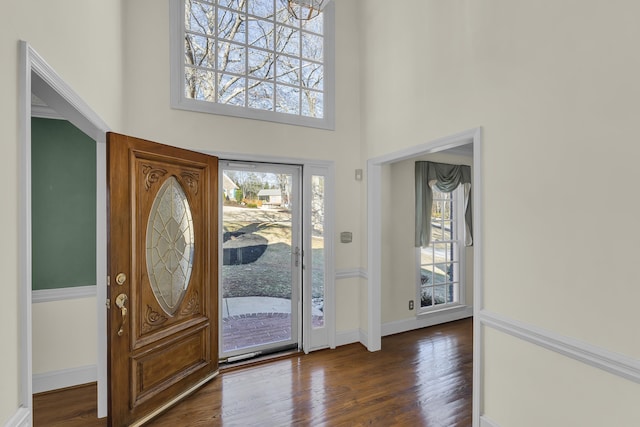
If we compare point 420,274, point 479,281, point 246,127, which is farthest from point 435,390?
point 246,127

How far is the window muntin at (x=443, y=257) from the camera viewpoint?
4258mm

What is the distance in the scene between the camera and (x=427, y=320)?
13.6 ft

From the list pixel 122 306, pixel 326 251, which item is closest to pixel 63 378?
pixel 122 306

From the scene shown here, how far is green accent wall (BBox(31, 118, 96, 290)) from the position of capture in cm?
255

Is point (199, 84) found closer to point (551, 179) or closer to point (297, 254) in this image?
point (297, 254)

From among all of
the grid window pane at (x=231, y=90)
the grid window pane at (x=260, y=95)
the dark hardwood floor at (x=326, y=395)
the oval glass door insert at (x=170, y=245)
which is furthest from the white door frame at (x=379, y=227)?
the oval glass door insert at (x=170, y=245)

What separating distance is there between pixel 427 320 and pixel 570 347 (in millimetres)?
2676

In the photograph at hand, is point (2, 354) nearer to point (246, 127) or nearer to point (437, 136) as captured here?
point (246, 127)

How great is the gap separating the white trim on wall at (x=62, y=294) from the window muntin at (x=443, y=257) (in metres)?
3.75

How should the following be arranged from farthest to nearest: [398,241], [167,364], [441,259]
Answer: [441,259] < [398,241] < [167,364]

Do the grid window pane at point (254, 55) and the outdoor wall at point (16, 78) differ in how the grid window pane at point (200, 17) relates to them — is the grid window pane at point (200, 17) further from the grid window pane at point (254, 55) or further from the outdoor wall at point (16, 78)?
the outdoor wall at point (16, 78)

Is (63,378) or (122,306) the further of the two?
(63,378)

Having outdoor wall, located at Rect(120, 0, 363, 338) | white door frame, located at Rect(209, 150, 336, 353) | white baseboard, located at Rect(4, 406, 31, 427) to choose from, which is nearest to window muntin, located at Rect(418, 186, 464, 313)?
outdoor wall, located at Rect(120, 0, 363, 338)

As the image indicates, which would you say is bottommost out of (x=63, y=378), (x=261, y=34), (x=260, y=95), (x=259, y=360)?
(x=259, y=360)
